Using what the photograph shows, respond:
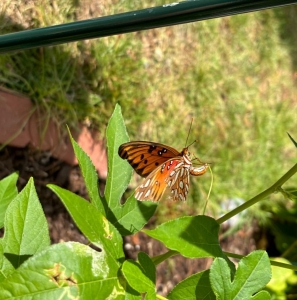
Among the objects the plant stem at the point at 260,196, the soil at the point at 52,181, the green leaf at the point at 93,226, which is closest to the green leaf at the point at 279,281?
the soil at the point at 52,181

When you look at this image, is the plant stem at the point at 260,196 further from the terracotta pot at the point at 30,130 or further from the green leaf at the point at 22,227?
the terracotta pot at the point at 30,130

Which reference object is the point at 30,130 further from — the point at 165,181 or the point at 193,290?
the point at 193,290

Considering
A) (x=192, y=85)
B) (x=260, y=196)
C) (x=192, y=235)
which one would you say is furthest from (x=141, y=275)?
(x=192, y=85)

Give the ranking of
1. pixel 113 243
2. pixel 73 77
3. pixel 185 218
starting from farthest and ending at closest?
pixel 73 77
pixel 185 218
pixel 113 243

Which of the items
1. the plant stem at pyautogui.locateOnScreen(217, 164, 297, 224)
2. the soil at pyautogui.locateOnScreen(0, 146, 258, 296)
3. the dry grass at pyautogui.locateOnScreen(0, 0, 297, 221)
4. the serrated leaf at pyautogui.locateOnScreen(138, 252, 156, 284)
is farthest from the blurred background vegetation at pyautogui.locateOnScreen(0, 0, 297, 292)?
the serrated leaf at pyautogui.locateOnScreen(138, 252, 156, 284)

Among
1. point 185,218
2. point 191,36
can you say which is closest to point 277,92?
point 191,36

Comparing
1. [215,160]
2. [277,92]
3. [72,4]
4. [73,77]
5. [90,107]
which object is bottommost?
[215,160]

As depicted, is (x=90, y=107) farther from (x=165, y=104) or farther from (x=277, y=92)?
(x=277, y=92)
